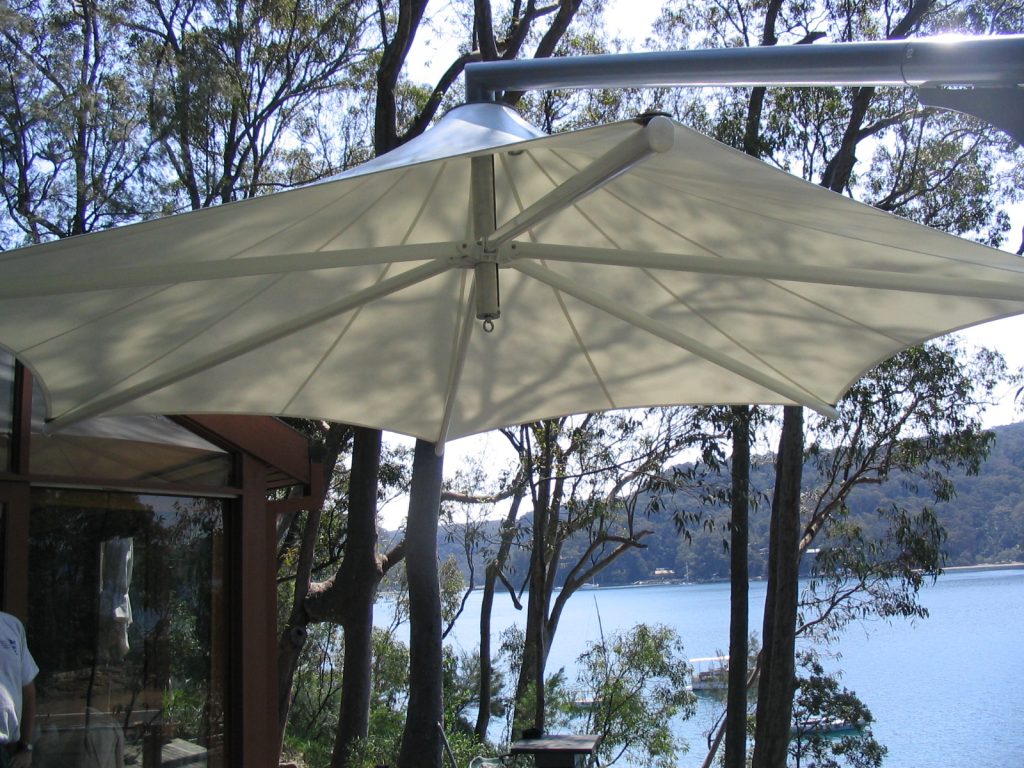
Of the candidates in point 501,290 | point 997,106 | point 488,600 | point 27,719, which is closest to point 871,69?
point 997,106

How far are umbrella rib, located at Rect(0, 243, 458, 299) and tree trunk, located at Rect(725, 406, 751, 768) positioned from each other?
892cm

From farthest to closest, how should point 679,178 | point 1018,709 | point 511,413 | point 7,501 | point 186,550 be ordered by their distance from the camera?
point 1018,709 < point 186,550 < point 7,501 < point 511,413 < point 679,178

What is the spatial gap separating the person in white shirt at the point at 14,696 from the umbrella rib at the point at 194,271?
1.45 m

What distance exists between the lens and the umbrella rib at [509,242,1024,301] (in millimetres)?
2203

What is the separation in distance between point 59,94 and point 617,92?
6479 mm

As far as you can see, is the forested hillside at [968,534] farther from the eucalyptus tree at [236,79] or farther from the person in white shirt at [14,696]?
the person in white shirt at [14,696]

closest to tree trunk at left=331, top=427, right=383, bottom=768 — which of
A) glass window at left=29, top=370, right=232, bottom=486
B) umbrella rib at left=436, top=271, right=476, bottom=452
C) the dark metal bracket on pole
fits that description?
glass window at left=29, top=370, right=232, bottom=486

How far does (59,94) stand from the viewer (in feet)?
35.6

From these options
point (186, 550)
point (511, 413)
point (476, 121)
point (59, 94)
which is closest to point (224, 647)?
point (186, 550)

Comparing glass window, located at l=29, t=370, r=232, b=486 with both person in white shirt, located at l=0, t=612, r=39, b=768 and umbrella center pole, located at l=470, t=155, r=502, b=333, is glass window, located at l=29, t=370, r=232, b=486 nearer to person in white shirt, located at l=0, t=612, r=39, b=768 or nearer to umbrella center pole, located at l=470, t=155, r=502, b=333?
person in white shirt, located at l=0, t=612, r=39, b=768

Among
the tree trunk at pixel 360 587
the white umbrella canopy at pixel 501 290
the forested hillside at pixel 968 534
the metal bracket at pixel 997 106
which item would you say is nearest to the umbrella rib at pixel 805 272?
the white umbrella canopy at pixel 501 290

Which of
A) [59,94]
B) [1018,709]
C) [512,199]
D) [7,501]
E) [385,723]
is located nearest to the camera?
[512,199]

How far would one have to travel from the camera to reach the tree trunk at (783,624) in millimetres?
9641

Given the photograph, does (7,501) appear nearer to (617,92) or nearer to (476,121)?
(476,121)
